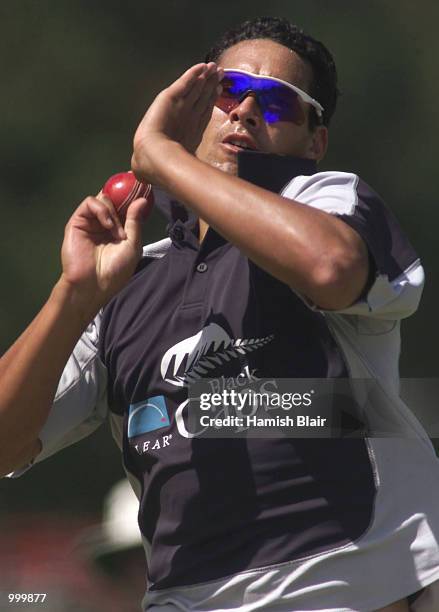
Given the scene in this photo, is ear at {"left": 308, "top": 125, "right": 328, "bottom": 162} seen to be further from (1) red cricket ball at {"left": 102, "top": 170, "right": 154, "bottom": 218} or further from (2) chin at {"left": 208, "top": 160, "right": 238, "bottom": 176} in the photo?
(1) red cricket ball at {"left": 102, "top": 170, "right": 154, "bottom": 218}

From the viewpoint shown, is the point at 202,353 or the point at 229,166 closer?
the point at 202,353

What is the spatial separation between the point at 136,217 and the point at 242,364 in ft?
1.16

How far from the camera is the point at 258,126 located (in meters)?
2.58

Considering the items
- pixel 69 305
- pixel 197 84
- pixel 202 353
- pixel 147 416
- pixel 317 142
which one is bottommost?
pixel 147 416

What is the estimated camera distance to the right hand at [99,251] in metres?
2.20

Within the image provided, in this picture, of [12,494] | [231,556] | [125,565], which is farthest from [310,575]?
[12,494]

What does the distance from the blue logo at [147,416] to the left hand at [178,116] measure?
1.44ft

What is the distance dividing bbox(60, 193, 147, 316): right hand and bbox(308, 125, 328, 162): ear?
589 millimetres

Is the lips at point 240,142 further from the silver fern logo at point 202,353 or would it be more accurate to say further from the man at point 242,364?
the silver fern logo at point 202,353

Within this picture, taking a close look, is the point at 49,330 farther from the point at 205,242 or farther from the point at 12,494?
the point at 12,494

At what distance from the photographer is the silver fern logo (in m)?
2.20

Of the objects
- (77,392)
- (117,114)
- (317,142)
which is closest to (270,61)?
(317,142)

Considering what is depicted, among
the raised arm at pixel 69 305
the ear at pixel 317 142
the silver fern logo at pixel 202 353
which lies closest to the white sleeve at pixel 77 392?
the raised arm at pixel 69 305

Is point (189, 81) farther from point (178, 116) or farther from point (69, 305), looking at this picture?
point (69, 305)
